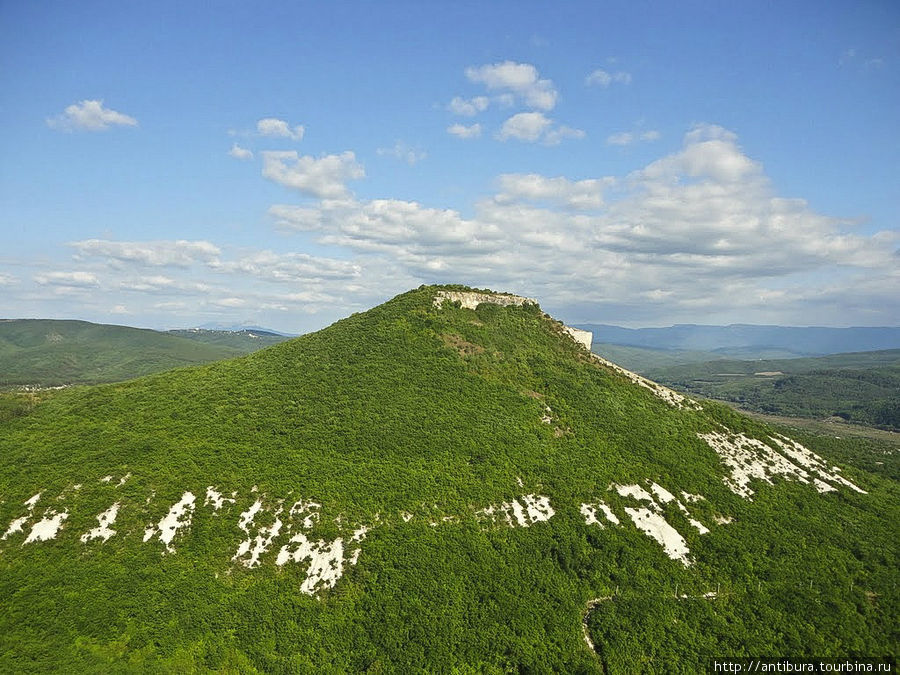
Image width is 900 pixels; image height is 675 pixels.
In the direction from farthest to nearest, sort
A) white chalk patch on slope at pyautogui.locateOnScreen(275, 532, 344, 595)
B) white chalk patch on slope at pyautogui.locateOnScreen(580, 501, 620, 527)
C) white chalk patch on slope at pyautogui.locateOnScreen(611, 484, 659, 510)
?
white chalk patch on slope at pyautogui.locateOnScreen(611, 484, 659, 510)
white chalk patch on slope at pyautogui.locateOnScreen(580, 501, 620, 527)
white chalk patch on slope at pyautogui.locateOnScreen(275, 532, 344, 595)

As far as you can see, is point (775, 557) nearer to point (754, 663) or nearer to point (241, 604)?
point (754, 663)

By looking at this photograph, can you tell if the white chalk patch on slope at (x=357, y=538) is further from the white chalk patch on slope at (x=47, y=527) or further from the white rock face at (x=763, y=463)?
the white rock face at (x=763, y=463)

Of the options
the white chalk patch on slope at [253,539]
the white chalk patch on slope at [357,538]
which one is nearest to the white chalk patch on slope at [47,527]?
the white chalk patch on slope at [253,539]

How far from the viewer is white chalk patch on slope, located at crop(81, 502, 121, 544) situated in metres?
33.6

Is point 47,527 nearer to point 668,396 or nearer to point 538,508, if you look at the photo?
point 538,508

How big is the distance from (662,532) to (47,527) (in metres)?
52.9

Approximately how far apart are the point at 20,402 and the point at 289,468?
36.2 m

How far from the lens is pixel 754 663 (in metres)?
32.8

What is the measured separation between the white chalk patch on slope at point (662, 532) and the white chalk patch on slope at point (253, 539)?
33.2m

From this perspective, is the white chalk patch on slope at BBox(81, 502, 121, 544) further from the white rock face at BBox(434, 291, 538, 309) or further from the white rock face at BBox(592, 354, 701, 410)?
the white rock face at BBox(592, 354, 701, 410)

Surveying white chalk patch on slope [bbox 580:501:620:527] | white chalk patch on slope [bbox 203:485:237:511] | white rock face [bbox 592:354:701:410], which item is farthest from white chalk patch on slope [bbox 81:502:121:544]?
white rock face [bbox 592:354:701:410]

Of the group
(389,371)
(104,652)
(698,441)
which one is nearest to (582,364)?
(698,441)

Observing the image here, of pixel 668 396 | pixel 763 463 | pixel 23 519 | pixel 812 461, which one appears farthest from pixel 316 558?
pixel 812 461

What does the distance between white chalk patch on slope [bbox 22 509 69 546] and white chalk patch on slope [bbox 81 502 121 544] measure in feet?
7.75
